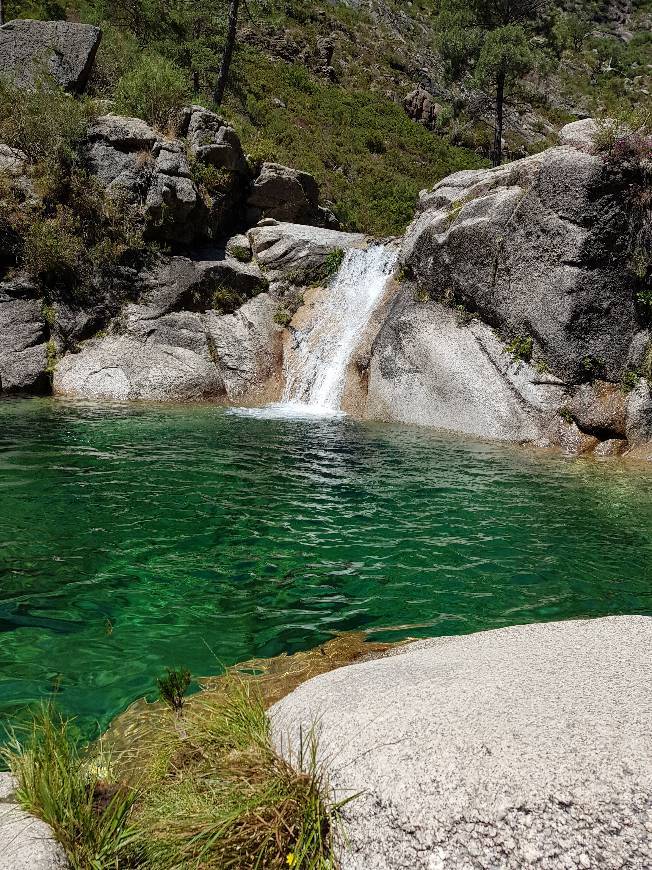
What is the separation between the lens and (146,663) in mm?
5086

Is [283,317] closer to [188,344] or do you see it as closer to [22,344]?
[188,344]

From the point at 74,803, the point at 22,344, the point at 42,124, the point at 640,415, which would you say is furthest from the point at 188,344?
the point at 74,803

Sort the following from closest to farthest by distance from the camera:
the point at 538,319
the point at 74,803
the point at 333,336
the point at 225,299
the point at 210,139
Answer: the point at 74,803 < the point at 538,319 < the point at 333,336 < the point at 225,299 < the point at 210,139

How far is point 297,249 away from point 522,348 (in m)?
13.1

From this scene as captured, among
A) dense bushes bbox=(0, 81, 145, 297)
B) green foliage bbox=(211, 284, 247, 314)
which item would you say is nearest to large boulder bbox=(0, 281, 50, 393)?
dense bushes bbox=(0, 81, 145, 297)

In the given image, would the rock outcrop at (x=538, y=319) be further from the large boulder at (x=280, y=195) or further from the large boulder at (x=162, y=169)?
the large boulder at (x=280, y=195)

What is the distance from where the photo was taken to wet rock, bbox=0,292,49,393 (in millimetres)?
21438

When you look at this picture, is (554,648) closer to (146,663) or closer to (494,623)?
(494,623)

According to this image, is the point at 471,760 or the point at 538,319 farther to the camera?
the point at 538,319

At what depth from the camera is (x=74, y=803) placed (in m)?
2.78

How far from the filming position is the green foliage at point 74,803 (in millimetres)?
2584

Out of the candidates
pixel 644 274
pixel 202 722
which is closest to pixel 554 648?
pixel 202 722

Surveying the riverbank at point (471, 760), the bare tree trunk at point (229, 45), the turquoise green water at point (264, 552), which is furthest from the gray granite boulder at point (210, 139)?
the riverbank at point (471, 760)

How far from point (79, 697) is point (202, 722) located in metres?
1.69
